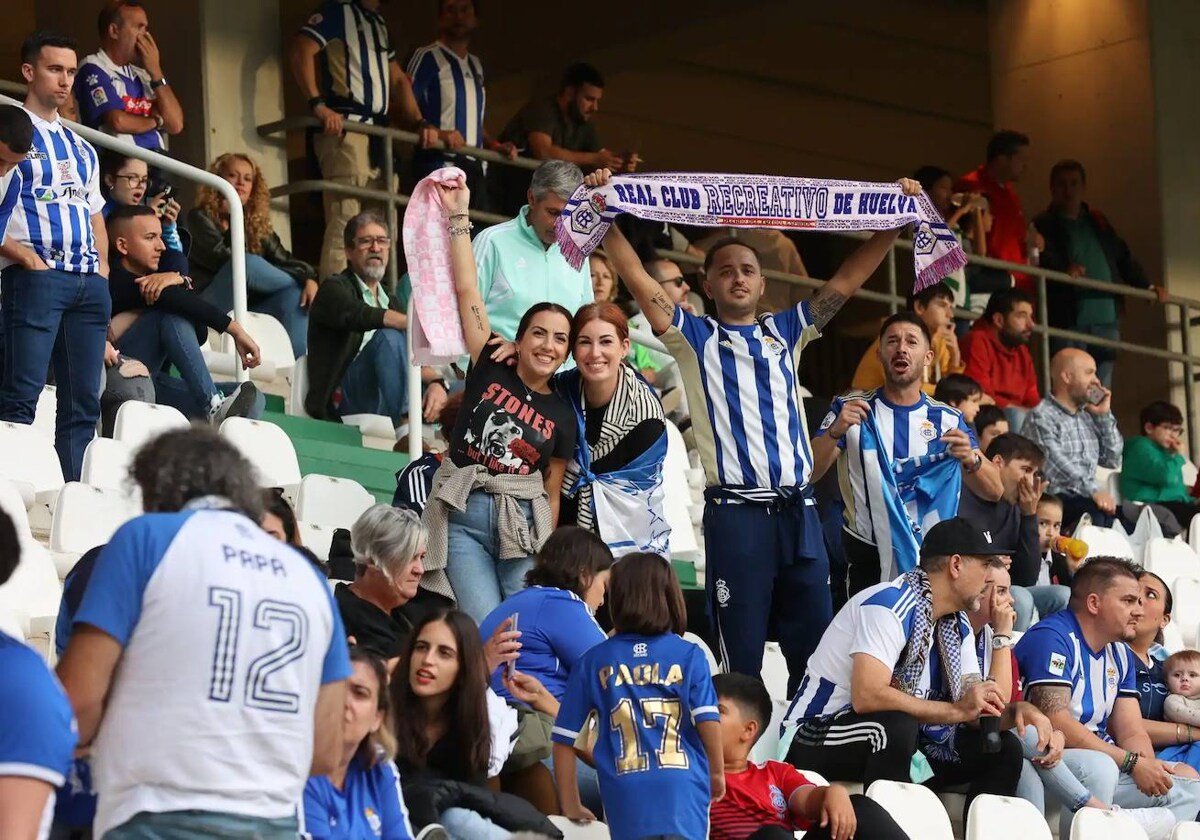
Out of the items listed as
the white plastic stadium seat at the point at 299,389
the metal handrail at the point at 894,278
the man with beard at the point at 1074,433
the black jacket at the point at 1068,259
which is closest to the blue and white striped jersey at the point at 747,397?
the metal handrail at the point at 894,278

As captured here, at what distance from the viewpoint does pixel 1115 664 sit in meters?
7.25

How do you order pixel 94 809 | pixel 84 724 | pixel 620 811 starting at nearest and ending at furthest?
pixel 84 724, pixel 94 809, pixel 620 811

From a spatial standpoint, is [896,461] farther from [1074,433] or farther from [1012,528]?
[1074,433]

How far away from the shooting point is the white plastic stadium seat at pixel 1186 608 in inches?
362

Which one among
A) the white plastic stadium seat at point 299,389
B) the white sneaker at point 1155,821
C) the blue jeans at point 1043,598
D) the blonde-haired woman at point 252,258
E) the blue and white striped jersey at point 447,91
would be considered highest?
the blue and white striped jersey at point 447,91

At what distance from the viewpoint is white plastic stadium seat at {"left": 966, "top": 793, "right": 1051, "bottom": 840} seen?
5.92 meters

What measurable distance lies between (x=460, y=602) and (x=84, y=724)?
284 centimetres

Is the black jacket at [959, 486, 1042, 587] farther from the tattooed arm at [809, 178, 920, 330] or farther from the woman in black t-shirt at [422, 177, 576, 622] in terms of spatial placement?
the woman in black t-shirt at [422, 177, 576, 622]

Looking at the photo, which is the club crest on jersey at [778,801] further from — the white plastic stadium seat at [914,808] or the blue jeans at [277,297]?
the blue jeans at [277,297]

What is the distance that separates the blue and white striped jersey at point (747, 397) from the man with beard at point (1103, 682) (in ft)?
3.38

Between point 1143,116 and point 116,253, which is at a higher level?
point 1143,116

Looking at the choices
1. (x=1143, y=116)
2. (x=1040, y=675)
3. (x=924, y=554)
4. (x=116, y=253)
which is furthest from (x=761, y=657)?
(x=1143, y=116)

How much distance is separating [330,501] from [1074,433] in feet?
13.9

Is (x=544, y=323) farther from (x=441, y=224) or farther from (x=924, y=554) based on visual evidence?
(x=924, y=554)
